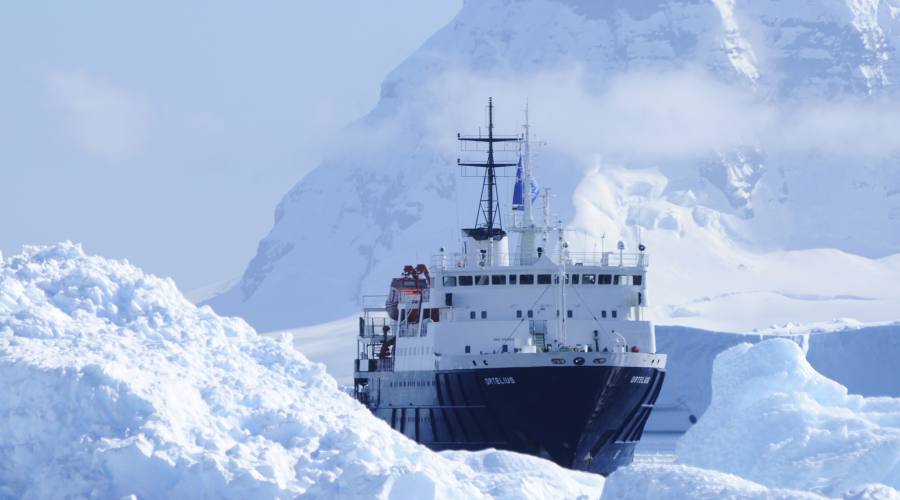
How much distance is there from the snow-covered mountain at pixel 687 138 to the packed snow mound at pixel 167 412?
145870mm

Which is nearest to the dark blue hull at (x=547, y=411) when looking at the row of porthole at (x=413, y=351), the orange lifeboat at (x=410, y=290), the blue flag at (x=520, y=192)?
the row of porthole at (x=413, y=351)

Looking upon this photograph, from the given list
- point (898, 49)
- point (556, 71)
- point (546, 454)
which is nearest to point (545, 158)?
point (556, 71)

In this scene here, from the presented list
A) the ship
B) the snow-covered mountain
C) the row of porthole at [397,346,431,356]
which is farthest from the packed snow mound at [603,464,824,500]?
the snow-covered mountain

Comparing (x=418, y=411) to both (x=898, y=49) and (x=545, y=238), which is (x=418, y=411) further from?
(x=898, y=49)

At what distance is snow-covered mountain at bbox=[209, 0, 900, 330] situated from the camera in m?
184

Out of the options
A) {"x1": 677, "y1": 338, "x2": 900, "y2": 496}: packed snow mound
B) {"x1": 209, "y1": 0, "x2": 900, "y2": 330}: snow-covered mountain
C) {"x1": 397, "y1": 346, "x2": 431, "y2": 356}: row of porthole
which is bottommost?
{"x1": 677, "y1": 338, "x2": 900, "y2": 496}: packed snow mound

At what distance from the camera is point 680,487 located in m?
26.5

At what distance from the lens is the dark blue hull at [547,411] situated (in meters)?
45.8

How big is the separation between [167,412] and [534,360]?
17.9 m

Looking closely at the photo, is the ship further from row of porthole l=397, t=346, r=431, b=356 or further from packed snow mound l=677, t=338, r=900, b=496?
packed snow mound l=677, t=338, r=900, b=496

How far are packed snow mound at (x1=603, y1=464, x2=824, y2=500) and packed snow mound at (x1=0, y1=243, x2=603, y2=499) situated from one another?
2.64 m

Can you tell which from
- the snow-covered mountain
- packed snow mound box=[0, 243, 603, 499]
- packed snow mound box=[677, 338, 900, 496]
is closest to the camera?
packed snow mound box=[0, 243, 603, 499]

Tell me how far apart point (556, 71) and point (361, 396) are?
5283 inches

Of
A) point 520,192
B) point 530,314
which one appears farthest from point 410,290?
point 530,314
